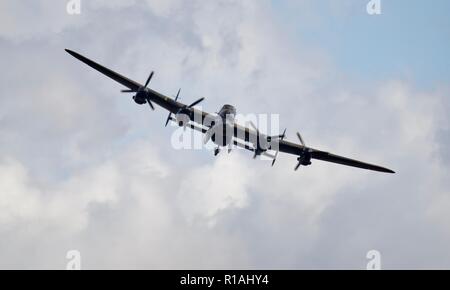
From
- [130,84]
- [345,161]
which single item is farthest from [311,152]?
[130,84]

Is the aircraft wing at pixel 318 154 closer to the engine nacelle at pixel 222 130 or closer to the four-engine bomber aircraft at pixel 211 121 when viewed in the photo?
the four-engine bomber aircraft at pixel 211 121

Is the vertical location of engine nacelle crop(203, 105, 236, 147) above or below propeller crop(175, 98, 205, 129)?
below

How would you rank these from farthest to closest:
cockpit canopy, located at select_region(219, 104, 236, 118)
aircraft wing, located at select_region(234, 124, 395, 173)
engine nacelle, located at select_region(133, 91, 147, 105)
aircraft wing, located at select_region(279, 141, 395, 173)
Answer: aircraft wing, located at select_region(279, 141, 395, 173), aircraft wing, located at select_region(234, 124, 395, 173), engine nacelle, located at select_region(133, 91, 147, 105), cockpit canopy, located at select_region(219, 104, 236, 118)

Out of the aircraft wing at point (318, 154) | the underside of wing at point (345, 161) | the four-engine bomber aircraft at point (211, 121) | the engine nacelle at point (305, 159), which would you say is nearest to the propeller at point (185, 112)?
the four-engine bomber aircraft at point (211, 121)

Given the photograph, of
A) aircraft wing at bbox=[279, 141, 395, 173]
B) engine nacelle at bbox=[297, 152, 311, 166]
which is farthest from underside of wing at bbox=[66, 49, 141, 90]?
engine nacelle at bbox=[297, 152, 311, 166]

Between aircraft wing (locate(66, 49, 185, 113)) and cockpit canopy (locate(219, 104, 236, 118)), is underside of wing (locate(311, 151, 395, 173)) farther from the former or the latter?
aircraft wing (locate(66, 49, 185, 113))

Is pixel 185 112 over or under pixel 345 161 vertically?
over

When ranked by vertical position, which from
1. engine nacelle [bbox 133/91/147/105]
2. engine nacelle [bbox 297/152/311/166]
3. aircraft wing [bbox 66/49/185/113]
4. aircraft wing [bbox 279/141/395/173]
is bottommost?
engine nacelle [bbox 297/152/311/166]


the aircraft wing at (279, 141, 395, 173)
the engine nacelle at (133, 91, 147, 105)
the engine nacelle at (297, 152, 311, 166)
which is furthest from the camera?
the aircraft wing at (279, 141, 395, 173)

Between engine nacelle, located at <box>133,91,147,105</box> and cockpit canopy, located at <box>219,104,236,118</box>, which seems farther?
engine nacelle, located at <box>133,91,147,105</box>

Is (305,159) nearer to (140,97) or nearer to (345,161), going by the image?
(345,161)

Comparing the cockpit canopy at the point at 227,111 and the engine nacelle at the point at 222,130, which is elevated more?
the cockpit canopy at the point at 227,111
